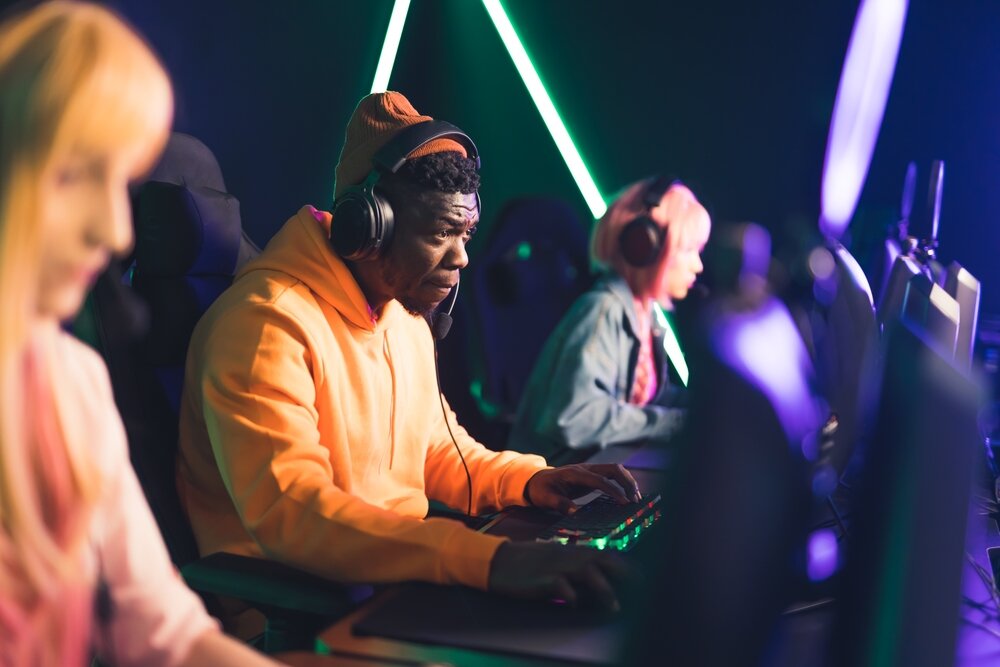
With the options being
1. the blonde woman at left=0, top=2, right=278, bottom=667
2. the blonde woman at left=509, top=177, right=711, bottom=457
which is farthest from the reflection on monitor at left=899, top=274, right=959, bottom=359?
the blonde woman at left=509, top=177, right=711, bottom=457

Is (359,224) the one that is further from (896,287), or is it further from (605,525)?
(896,287)

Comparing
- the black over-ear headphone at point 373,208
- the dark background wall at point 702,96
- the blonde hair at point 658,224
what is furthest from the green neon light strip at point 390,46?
the black over-ear headphone at point 373,208

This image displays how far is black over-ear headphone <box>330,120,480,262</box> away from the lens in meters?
1.38

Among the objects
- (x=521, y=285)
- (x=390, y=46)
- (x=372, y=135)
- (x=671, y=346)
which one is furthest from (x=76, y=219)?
(x=671, y=346)

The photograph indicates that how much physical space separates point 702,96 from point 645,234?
1.34m

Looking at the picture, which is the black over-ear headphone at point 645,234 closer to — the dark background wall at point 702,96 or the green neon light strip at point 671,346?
the dark background wall at point 702,96

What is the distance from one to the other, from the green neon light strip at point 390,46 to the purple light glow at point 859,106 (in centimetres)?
140

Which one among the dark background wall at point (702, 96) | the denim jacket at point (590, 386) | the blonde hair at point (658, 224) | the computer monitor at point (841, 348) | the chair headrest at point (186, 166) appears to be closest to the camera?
the computer monitor at point (841, 348)

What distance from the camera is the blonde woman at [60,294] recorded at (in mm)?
589

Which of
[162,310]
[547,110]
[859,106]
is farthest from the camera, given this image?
[547,110]

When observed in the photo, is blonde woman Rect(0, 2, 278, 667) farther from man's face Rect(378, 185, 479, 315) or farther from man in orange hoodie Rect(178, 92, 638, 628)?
man's face Rect(378, 185, 479, 315)

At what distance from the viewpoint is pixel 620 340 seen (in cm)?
240

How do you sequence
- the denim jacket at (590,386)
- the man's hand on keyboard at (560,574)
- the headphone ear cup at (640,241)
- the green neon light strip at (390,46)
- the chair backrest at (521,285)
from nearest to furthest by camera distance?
the man's hand on keyboard at (560,574), the denim jacket at (590,386), the headphone ear cup at (640,241), the chair backrest at (521,285), the green neon light strip at (390,46)

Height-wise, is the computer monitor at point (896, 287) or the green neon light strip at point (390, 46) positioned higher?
the green neon light strip at point (390, 46)
